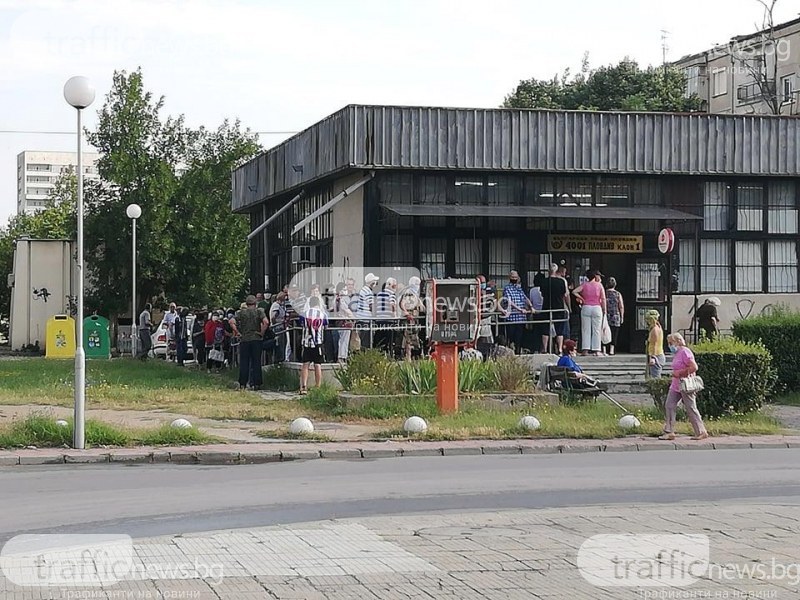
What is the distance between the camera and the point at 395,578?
796 centimetres

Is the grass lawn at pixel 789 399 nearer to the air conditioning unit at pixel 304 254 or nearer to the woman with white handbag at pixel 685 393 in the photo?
the woman with white handbag at pixel 685 393

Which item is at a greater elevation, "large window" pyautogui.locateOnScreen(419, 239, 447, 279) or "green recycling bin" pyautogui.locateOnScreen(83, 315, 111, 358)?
"large window" pyautogui.locateOnScreen(419, 239, 447, 279)

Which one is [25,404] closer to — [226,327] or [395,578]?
[226,327]

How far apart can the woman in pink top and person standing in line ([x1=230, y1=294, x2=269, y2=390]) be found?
6.66m

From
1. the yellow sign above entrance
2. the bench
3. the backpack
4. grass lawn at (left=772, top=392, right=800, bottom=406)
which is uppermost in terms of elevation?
the yellow sign above entrance

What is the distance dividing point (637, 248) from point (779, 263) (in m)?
4.03

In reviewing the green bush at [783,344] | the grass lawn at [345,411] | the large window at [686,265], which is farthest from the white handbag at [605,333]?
the grass lawn at [345,411]

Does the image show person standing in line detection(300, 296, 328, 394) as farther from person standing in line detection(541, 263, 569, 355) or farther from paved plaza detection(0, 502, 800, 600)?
paved plaza detection(0, 502, 800, 600)

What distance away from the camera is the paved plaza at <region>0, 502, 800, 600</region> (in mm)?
7562

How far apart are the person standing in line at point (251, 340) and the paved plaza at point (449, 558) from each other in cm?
1391

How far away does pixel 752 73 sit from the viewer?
2488 inches

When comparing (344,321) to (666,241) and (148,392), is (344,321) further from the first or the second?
(666,241)

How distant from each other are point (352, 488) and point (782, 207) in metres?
21.3

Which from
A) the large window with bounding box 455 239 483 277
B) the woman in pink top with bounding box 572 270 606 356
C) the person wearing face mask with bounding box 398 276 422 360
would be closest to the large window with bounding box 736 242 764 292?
the woman in pink top with bounding box 572 270 606 356
